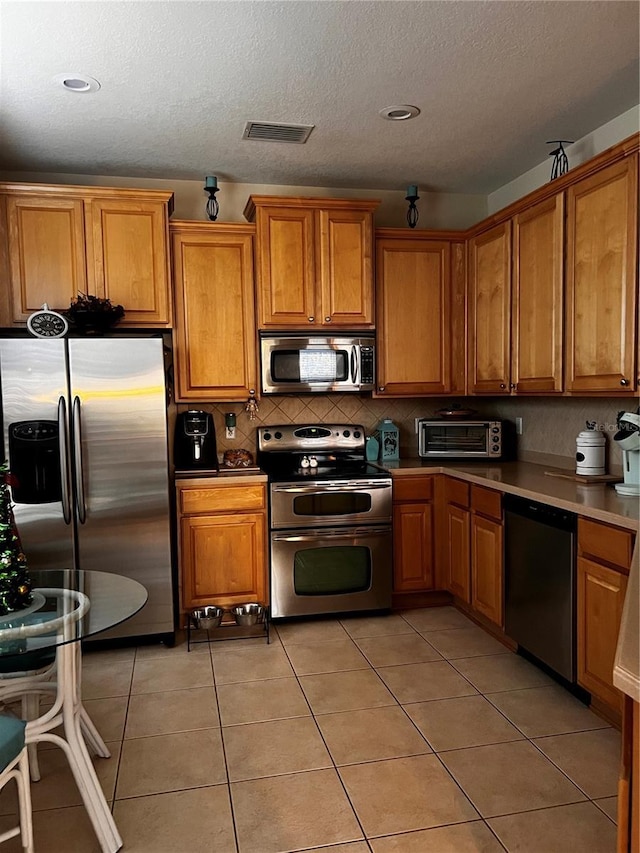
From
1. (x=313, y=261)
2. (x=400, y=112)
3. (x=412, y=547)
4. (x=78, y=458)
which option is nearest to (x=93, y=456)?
(x=78, y=458)

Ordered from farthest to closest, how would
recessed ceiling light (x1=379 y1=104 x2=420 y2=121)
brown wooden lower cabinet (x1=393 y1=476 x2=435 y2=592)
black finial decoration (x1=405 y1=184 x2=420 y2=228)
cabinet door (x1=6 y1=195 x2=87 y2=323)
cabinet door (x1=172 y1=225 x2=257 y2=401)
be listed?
black finial decoration (x1=405 y1=184 x2=420 y2=228) < brown wooden lower cabinet (x1=393 y1=476 x2=435 y2=592) < cabinet door (x1=172 y1=225 x2=257 y2=401) < cabinet door (x1=6 y1=195 x2=87 y2=323) < recessed ceiling light (x1=379 y1=104 x2=420 y2=121)

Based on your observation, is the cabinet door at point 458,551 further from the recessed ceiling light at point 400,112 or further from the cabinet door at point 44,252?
the cabinet door at point 44,252

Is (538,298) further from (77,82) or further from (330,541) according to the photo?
(77,82)

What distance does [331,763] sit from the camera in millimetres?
2365

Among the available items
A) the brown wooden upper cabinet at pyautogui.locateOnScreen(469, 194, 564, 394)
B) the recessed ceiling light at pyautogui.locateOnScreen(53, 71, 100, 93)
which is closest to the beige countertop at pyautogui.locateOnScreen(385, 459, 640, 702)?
the brown wooden upper cabinet at pyautogui.locateOnScreen(469, 194, 564, 394)

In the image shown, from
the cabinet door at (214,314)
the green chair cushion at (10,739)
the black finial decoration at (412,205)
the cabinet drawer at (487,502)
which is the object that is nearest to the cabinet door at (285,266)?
the cabinet door at (214,314)

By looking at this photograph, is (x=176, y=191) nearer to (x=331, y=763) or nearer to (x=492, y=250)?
(x=492, y=250)

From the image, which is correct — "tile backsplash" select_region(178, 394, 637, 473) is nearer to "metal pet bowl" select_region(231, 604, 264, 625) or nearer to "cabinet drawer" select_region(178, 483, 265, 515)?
"cabinet drawer" select_region(178, 483, 265, 515)

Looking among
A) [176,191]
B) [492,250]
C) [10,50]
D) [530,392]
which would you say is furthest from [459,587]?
[10,50]

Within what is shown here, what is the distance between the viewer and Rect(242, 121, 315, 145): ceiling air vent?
3.21 meters

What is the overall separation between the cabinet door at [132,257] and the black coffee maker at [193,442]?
2.06 feet

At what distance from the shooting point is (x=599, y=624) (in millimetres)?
2516

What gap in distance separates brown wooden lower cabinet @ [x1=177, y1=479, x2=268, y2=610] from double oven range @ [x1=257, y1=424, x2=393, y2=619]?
0.31 feet

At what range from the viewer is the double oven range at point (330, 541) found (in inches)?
147
